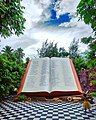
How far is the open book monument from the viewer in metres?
5.02

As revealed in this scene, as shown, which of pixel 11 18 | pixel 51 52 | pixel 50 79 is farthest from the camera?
pixel 51 52

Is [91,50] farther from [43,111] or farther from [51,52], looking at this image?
[51,52]

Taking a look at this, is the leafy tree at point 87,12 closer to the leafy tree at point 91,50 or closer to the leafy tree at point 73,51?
the leafy tree at point 91,50

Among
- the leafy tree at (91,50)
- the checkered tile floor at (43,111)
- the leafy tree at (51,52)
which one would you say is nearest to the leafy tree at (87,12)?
the leafy tree at (91,50)

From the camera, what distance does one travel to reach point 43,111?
513 cm

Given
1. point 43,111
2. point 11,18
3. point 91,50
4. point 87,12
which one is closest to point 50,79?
point 43,111

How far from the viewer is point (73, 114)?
4863mm

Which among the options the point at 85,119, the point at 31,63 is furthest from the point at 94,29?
the point at 31,63

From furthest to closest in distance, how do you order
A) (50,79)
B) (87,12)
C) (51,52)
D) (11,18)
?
A: 1. (51,52)
2. (50,79)
3. (11,18)
4. (87,12)

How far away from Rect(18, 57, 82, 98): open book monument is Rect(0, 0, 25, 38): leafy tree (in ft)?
3.87

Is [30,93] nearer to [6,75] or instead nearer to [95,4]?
[6,75]

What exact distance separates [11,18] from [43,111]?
6.90ft

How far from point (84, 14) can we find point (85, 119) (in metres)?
1.99

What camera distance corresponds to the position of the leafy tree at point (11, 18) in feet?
17.7
